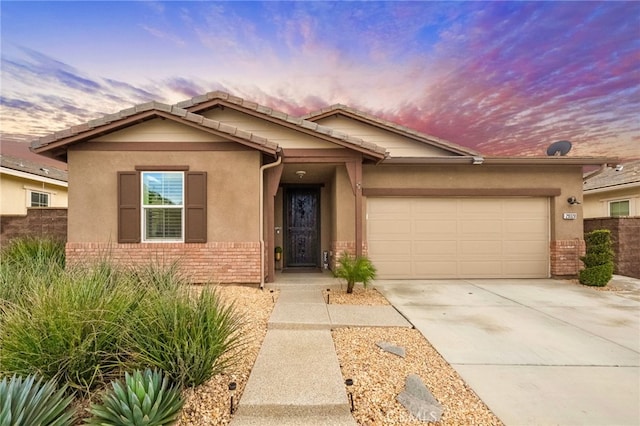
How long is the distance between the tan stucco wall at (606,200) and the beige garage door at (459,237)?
6215mm

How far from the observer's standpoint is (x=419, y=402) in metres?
2.64

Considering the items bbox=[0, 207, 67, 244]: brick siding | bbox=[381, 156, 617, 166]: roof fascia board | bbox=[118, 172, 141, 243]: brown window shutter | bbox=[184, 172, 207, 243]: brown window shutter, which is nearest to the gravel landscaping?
bbox=[184, 172, 207, 243]: brown window shutter

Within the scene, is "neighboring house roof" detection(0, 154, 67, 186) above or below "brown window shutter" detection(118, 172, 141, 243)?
above

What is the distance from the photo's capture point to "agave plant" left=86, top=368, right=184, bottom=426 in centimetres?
212

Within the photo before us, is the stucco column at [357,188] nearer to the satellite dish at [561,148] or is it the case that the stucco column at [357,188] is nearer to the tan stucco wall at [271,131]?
the tan stucco wall at [271,131]

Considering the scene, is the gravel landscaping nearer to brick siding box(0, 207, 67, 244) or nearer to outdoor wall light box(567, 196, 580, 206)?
outdoor wall light box(567, 196, 580, 206)

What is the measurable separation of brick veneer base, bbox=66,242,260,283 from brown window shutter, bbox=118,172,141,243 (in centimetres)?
23

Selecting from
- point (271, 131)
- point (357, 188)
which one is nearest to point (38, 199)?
point (271, 131)

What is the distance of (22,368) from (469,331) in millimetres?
5177

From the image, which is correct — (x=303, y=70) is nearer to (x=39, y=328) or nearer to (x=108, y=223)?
(x=108, y=223)

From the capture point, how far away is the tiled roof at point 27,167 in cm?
1232

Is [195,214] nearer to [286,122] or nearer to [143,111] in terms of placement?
[143,111]

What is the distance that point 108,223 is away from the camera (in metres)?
7.05

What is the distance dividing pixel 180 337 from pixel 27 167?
53.6 ft
